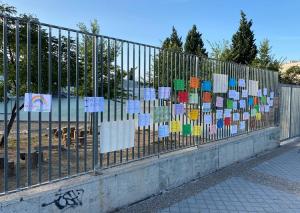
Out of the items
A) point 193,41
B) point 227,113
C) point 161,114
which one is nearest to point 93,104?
point 161,114

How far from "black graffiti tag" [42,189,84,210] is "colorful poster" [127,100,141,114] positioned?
1.49 meters

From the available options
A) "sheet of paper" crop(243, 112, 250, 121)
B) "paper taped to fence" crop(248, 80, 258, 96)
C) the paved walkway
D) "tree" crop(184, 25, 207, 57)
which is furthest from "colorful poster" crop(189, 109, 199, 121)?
"tree" crop(184, 25, 207, 57)

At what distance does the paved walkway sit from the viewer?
5.49 metres

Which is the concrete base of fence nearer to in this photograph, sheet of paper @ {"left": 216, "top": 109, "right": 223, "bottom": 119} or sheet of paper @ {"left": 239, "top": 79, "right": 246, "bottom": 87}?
sheet of paper @ {"left": 216, "top": 109, "right": 223, "bottom": 119}

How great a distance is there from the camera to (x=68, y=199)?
14.4 ft

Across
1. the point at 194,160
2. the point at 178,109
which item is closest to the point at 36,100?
the point at 178,109

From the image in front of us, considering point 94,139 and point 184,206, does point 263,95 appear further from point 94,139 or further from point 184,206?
point 94,139

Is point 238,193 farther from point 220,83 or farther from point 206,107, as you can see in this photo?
point 220,83

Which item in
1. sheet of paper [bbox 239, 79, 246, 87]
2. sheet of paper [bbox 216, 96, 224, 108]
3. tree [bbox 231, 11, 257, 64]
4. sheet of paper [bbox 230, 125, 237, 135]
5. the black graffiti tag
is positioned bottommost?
the black graffiti tag

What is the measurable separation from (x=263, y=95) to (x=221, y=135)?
8.96 feet

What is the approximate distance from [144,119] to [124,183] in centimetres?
108

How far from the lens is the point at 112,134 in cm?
528

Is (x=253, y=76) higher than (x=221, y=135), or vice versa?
(x=253, y=76)

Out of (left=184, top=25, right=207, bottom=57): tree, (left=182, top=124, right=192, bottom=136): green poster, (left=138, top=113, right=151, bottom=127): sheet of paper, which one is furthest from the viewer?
(left=184, top=25, right=207, bottom=57): tree
